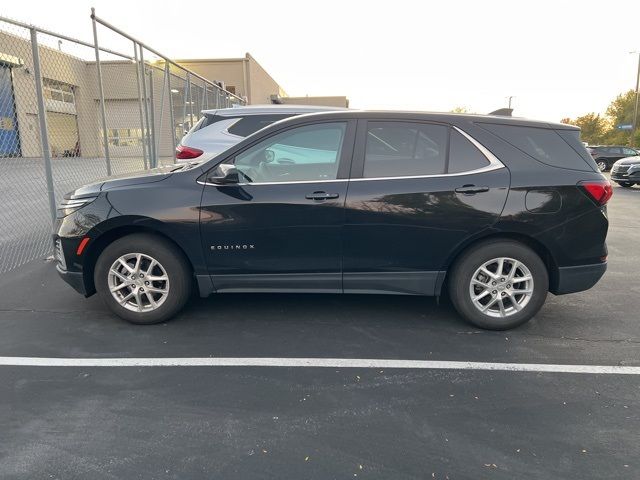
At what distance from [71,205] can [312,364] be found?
2.42 m

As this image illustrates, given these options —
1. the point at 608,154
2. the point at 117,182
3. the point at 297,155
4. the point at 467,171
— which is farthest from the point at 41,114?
the point at 608,154

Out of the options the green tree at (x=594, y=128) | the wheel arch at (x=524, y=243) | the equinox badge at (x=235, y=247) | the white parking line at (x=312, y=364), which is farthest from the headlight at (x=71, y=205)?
the green tree at (x=594, y=128)

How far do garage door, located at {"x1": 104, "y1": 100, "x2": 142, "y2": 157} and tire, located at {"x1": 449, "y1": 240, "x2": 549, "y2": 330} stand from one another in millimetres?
7614

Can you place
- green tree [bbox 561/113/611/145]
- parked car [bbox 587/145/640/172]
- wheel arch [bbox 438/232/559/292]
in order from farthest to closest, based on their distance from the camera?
1. green tree [bbox 561/113/611/145]
2. parked car [bbox 587/145/640/172]
3. wheel arch [bbox 438/232/559/292]

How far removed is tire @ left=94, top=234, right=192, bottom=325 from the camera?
12.5 ft

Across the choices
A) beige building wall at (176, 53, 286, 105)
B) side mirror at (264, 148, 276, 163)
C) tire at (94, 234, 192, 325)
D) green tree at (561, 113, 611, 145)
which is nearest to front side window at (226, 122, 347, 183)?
side mirror at (264, 148, 276, 163)

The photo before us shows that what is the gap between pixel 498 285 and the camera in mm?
3789

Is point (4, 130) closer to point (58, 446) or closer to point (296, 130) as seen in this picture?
point (296, 130)

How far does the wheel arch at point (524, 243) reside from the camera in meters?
3.76

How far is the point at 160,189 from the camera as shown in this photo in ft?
12.3

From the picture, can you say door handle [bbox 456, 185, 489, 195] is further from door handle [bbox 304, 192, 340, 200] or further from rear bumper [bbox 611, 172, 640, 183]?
rear bumper [bbox 611, 172, 640, 183]

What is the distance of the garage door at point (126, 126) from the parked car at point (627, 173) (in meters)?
15.4

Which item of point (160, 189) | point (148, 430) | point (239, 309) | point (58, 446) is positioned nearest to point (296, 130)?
point (160, 189)

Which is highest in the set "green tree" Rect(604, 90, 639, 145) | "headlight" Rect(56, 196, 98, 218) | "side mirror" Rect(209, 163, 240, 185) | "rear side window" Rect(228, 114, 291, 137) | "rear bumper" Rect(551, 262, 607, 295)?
"green tree" Rect(604, 90, 639, 145)
